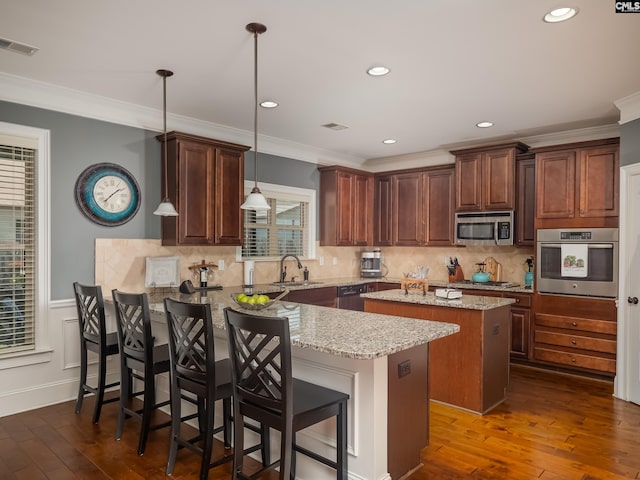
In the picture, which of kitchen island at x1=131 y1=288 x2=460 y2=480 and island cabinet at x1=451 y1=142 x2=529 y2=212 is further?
island cabinet at x1=451 y1=142 x2=529 y2=212

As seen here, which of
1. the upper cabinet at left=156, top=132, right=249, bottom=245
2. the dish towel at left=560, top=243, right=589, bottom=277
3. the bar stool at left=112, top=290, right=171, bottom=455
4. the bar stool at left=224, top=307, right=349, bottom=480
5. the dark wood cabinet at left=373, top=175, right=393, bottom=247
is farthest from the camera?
the dark wood cabinet at left=373, top=175, right=393, bottom=247

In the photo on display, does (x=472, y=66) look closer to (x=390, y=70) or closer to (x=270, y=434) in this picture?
(x=390, y=70)

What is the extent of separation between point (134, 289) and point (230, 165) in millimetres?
1574

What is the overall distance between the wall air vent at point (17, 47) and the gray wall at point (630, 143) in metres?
4.75

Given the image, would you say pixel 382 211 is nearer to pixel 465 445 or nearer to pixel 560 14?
pixel 465 445

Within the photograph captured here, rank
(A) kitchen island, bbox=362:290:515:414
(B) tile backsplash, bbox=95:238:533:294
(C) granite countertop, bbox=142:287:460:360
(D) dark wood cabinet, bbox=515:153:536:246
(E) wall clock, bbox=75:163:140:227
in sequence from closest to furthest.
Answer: (C) granite countertop, bbox=142:287:460:360 → (A) kitchen island, bbox=362:290:515:414 → (E) wall clock, bbox=75:163:140:227 → (B) tile backsplash, bbox=95:238:533:294 → (D) dark wood cabinet, bbox=515:153:536:246

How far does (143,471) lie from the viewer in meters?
2.66

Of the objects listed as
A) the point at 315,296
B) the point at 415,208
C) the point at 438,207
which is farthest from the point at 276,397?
the point at 415,208

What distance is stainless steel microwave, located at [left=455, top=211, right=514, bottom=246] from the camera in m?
5.25

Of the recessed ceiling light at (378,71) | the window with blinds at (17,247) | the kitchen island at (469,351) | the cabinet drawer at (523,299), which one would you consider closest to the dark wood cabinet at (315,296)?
the kitchen island at (469,351)

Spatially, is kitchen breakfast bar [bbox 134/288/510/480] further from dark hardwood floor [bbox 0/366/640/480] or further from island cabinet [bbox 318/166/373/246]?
island cabinet [bbox 318/166/373/246]

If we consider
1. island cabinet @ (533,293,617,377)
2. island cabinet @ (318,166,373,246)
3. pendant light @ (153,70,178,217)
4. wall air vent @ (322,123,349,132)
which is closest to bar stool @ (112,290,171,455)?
pendant light @ (153,70,178,217)

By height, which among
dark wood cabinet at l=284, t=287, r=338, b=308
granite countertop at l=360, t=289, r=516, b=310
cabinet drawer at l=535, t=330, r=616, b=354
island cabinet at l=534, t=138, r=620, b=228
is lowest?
cabinet drawer at l=535, t=330, r=616, b=354

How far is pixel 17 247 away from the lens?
365 cm
